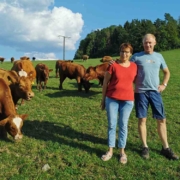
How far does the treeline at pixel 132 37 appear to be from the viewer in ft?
302

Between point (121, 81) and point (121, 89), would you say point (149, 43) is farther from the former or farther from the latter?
point (121, 89)

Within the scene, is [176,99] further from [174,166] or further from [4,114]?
[4,114]

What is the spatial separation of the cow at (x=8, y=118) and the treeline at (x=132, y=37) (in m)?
83.6

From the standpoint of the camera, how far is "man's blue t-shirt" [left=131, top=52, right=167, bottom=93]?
236 inches

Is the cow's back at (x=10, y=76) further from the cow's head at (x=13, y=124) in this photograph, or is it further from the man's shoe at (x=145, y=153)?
the man's shoe at (x=145, y=153)

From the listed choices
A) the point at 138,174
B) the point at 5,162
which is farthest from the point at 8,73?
the point at 138,174

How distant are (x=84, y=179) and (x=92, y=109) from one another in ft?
16.8

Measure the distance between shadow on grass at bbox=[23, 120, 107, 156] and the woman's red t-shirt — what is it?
1605 mm

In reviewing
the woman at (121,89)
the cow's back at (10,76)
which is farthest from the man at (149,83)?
the cow's back at (10,76)

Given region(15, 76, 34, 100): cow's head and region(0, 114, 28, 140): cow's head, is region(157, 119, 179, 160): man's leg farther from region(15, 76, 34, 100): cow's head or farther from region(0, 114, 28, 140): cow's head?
region(15, 76, 34, 100): cow's head

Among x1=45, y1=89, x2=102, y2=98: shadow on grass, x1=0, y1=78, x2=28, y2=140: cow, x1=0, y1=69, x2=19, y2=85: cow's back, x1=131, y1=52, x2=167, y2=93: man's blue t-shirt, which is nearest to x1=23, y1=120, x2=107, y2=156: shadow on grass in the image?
x1=0, y1=78, x2=28, y2=140: cow

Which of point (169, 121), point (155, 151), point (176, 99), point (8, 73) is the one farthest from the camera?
point (176, 99)

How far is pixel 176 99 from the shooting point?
39.4ft

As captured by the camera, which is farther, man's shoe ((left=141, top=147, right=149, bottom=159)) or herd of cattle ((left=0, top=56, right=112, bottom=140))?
herd of cattle ((left=0, top=56, right=112, bottom=140))
